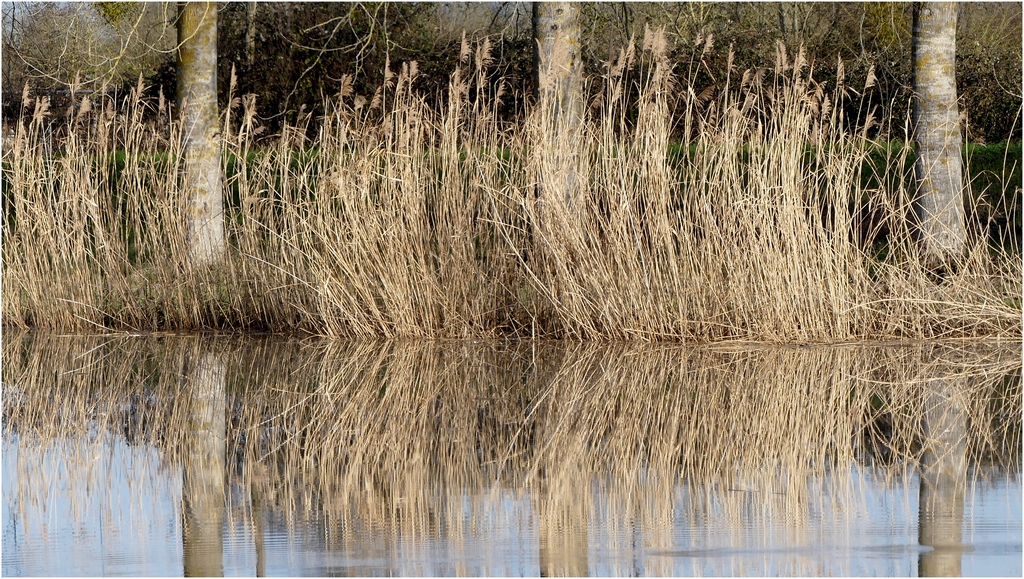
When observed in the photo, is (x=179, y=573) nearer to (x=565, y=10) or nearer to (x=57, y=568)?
(x=57, y=568)

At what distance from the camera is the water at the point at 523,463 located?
121 inches

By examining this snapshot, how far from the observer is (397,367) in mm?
6332

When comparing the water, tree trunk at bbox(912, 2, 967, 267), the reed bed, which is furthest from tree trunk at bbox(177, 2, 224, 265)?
tree trunk at bbox(912, 2, 967, 267)

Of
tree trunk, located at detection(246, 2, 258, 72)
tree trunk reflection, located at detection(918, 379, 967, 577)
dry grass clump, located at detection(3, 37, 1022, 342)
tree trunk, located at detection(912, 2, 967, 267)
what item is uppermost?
tree trunk, located at detection(246, 2, 258, 72)

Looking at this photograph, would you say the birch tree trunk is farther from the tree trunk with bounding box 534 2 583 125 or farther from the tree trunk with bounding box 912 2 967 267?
the tree trunk with bounding box 912 2 967 267

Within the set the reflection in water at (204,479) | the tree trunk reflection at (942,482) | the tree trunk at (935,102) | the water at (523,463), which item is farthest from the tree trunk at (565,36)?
the tree trunk reflection at (942,482)

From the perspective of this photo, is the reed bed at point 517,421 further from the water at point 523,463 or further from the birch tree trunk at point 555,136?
the birch tree trunk at point 555,136

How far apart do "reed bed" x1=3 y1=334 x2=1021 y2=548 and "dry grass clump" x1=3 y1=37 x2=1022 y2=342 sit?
243 mm

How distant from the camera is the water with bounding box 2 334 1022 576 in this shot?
307cm

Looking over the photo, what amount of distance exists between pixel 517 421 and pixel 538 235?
2.02 meters

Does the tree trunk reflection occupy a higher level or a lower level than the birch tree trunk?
lower

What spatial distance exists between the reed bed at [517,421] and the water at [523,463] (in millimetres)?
16

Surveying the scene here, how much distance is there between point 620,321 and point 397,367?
1266mm

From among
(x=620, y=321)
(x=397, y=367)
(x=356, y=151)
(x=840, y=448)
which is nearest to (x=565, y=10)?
(x=356, y=151)
